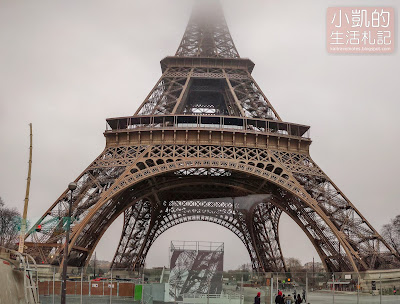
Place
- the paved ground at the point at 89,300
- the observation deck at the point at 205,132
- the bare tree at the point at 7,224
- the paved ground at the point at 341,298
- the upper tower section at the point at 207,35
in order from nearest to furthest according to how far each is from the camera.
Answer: the paved ground at the point at 89,300, the paved ground at the point at 341,298, the observation deck at the point at 205,132, the upper tower section at the point at 207,35, the bare tree at the point at 7,224

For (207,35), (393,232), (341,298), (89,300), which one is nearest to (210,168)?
(341,298)

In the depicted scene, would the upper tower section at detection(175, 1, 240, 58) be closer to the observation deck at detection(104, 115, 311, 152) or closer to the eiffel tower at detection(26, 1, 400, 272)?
the eiffel tower at detection(26, 1, 400, 272)

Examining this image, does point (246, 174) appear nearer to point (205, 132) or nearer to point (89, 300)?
point (205, 132)

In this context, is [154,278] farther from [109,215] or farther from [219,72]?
[219,72]

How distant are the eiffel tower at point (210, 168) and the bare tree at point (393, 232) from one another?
47.9 feet

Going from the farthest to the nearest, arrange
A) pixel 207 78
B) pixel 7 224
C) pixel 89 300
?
pixel 7 224 < pixel 207 78 < pixel 89 300

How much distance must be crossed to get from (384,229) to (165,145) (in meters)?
34.2

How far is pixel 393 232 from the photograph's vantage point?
52.8 m

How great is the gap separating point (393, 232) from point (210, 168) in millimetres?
32573

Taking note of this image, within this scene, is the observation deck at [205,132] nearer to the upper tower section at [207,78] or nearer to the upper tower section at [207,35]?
the upper tower section at [207,78]

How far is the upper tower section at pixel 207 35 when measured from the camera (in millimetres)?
39938

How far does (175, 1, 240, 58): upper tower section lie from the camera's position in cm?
3994

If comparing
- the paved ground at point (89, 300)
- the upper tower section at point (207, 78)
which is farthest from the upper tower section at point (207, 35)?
the paved ground at point (89, 300)

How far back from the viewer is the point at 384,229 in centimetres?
5288
